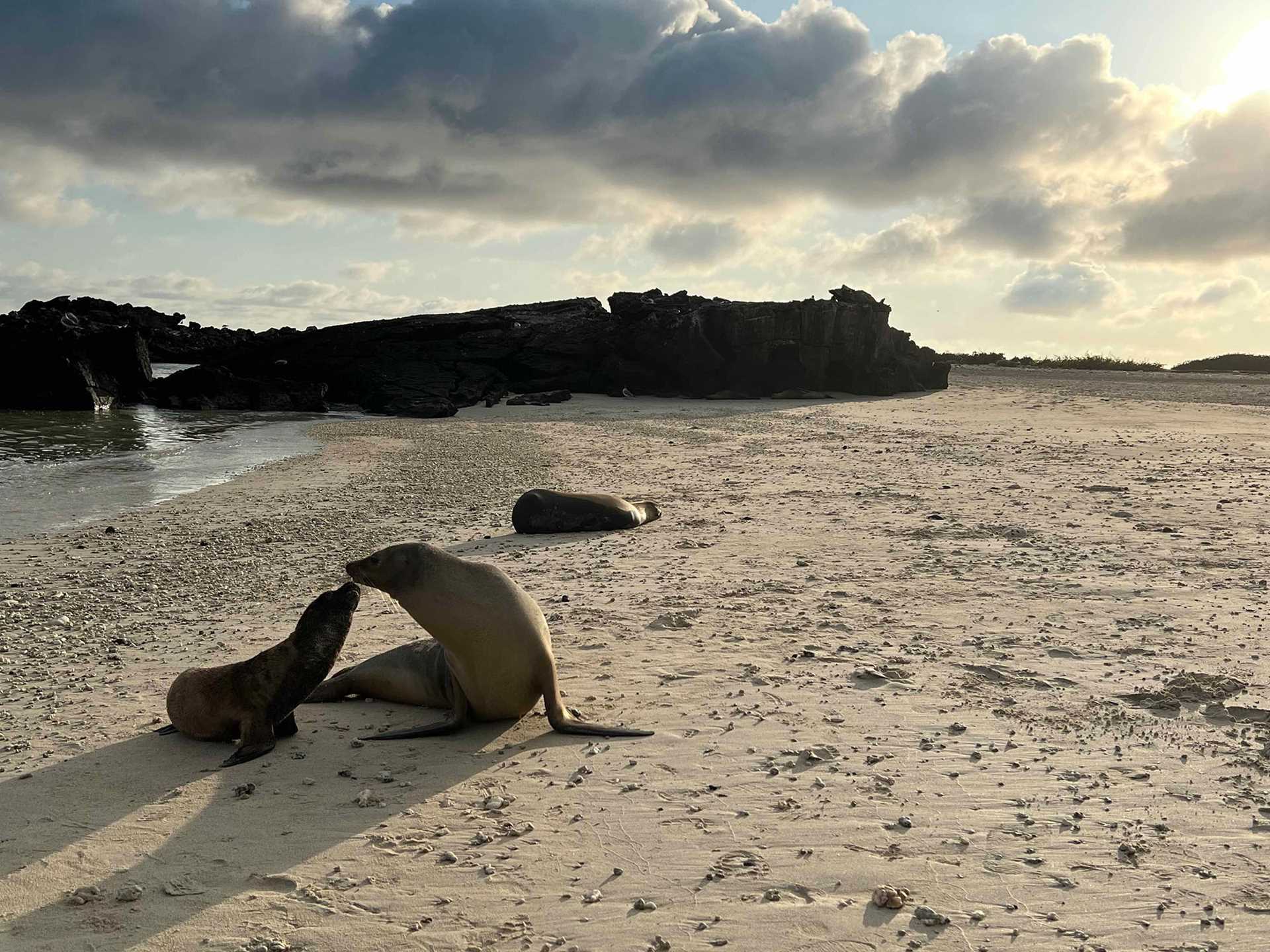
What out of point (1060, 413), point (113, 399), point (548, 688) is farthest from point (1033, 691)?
point (113, 399)

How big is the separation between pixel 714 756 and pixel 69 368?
41.5m

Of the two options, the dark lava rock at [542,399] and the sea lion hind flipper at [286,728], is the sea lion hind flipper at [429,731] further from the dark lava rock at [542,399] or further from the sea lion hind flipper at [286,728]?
the dark lava rock at [542,399]

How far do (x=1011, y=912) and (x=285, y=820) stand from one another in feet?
11.0

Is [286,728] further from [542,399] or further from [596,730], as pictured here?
[542,399]

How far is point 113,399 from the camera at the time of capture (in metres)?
41.7

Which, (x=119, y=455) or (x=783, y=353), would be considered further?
(x=783, y=353)

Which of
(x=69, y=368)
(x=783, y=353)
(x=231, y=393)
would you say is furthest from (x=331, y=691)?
(x=69, y=368)

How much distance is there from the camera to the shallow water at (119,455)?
16234mm

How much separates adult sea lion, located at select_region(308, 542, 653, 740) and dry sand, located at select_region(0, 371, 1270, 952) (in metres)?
0.18

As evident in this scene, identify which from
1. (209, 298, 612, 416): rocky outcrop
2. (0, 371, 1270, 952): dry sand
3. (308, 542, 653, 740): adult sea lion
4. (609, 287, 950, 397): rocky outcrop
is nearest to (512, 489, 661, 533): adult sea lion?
(0, 371, 1270, 952): dry sand

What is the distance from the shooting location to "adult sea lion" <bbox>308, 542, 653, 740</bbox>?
6.17 metres

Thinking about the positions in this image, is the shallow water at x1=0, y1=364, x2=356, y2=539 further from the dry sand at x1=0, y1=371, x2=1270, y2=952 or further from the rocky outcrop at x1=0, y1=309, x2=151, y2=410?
the dry sand at x1=0, y1=371, x2=1270, y2=952

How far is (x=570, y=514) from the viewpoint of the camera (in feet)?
41.6

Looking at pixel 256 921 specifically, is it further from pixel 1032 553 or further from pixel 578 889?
pixel 1032 553
